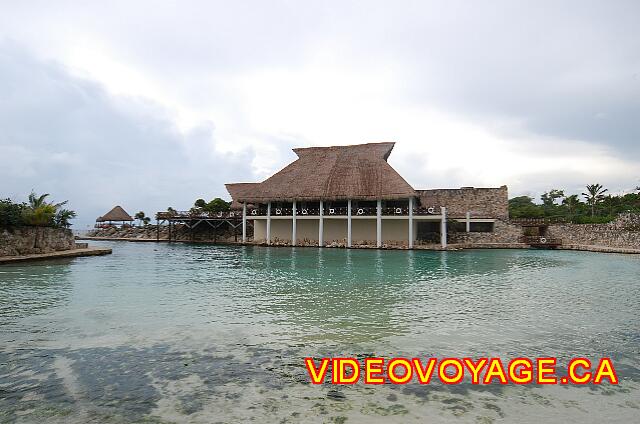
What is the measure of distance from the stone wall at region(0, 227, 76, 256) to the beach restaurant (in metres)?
11.8

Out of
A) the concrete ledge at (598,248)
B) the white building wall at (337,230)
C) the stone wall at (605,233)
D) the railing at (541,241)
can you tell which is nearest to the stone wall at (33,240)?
the white building wall at (337,230)

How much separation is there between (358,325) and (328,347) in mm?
1310

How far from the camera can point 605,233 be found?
90.0ft

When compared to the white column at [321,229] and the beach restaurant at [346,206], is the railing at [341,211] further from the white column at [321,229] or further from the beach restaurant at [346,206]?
the white column at [321,229]

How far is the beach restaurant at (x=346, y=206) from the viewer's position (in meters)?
26.9

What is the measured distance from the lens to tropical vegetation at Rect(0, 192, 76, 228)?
16.2 m

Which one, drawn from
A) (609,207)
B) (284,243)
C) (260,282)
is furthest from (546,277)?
(609,207)

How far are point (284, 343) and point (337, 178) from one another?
76.8 ft

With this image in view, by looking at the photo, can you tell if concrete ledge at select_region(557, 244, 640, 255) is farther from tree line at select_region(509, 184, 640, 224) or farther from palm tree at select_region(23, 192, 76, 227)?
palm tree at select_region(23, 192, 76, 227)

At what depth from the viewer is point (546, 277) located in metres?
13.3

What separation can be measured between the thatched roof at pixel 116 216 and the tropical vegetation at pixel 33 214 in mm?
28616

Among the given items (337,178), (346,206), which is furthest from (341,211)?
(337,178)

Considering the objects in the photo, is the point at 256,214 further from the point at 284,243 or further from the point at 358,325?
the point at 358,325

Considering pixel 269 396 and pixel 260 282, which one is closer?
pixel 269 396
